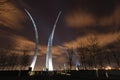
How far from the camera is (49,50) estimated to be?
202ft

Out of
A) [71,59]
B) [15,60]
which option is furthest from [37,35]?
[15,60]

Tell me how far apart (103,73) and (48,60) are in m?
32.2

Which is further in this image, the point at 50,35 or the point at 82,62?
the point at 82,62

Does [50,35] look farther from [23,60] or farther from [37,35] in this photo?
[23,60]

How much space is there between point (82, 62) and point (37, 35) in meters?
34.7

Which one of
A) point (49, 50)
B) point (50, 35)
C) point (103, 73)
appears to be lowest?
point (103, 73)

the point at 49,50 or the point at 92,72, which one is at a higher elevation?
the point at 49,50

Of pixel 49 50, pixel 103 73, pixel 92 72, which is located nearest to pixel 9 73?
pixel 92 72

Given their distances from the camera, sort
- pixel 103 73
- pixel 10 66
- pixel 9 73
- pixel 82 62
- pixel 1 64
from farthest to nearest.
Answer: pixel 10 66
pixel 1 64
pixel 82 62
pixel 103 73
pixel 9 73

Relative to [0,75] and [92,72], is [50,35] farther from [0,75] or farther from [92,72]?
[0,75]

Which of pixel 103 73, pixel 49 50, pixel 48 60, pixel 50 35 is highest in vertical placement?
pixel 50 35

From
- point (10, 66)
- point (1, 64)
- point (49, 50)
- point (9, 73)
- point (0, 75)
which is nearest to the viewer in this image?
point (0, 75)

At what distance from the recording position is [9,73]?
29.4 metres

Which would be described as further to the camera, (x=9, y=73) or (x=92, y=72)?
(x=92, y=72)
